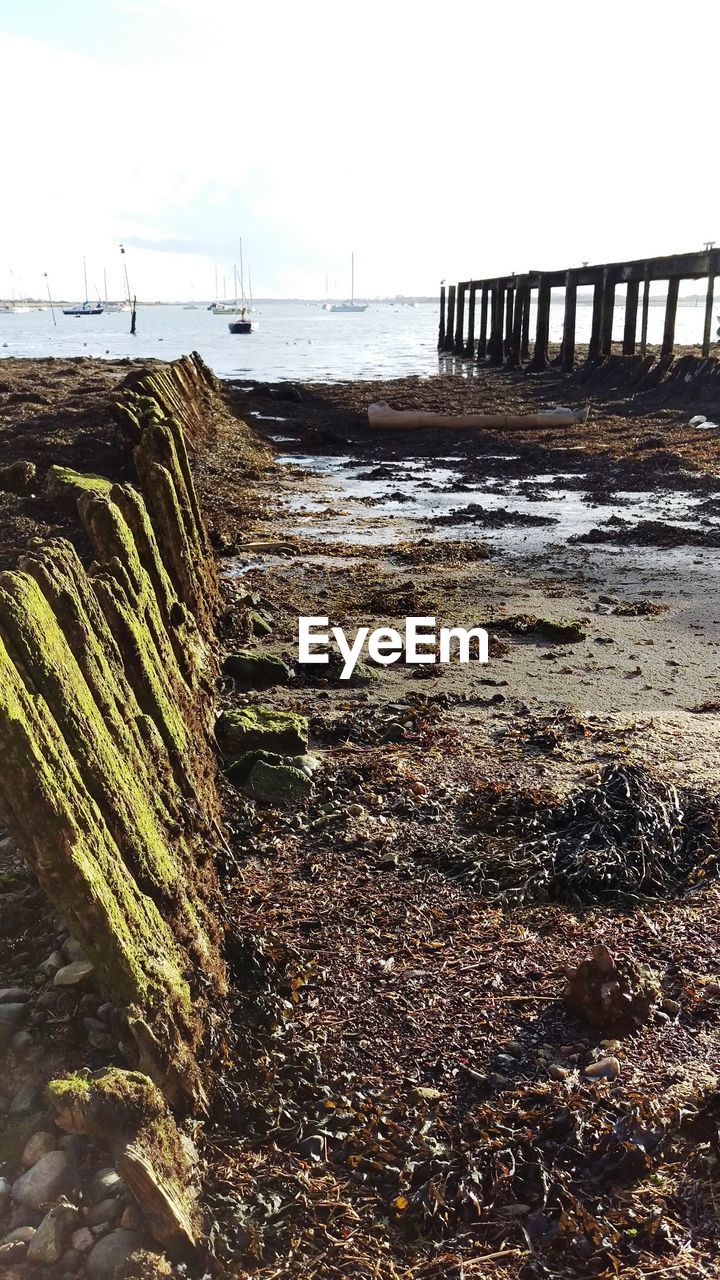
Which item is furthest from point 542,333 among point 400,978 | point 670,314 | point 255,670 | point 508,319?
point 400,978

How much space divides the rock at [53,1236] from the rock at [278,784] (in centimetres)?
293

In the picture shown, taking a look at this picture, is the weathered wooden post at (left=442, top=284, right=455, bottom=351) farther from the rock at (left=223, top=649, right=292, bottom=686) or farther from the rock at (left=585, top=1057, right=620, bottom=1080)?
the rock at (left=585, top=1057, right=620, bottom=1080)

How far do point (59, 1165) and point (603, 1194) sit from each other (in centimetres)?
162

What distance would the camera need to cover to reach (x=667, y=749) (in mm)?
6191

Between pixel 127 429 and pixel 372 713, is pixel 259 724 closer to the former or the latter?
pixel 372 713

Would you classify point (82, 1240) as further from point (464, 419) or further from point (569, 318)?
point (569, 318)

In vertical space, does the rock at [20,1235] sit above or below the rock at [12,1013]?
below

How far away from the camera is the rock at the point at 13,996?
3.31 metres

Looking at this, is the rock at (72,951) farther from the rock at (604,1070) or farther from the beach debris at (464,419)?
the beach debris at (464,419)

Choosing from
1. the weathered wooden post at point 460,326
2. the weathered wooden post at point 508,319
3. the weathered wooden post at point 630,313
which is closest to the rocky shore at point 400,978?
the weathered wooden post at point 630,313

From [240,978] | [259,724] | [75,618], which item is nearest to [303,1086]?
[240,978]

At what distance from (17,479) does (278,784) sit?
274 inches

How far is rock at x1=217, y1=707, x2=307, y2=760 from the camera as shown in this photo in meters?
5.90

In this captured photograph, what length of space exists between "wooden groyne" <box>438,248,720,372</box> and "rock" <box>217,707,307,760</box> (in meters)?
21.8
